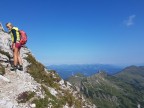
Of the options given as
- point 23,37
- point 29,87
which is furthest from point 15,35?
point 29,87

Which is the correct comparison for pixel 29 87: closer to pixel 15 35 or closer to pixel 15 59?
pixel 15 59

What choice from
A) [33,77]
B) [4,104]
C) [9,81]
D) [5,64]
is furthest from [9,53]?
[4,104]

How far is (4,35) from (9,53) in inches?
239

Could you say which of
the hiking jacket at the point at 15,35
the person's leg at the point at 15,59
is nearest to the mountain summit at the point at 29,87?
the person's leg at the point at 15,59

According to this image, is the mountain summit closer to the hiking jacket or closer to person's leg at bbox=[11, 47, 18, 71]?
person's leg at bbox=[11, 47, 18, 71]

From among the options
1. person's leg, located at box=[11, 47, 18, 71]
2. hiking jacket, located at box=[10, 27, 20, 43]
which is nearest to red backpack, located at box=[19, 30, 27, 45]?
hiking jacket, located at box=[10, 27, 20, 43]

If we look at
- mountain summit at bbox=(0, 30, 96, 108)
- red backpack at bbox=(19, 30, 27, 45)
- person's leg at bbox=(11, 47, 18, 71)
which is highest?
red backpack at bbox=(19, 30, 27, 45)

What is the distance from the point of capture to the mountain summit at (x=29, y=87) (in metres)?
15.5

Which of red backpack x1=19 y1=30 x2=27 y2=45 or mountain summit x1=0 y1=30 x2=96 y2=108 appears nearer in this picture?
mountain summit x1=0 y1=30 x2=96 y2=108

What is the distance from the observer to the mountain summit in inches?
611

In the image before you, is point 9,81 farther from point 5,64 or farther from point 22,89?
point 5,64

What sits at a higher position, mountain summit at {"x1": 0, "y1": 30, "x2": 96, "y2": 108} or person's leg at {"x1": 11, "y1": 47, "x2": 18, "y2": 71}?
person's leg at {"x1": 11, "y1": 47, "x2": 18, "y2": 71}

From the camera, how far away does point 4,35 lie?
95.3 ft

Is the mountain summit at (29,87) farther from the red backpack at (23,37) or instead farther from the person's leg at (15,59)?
the red backpack at (23,37)
